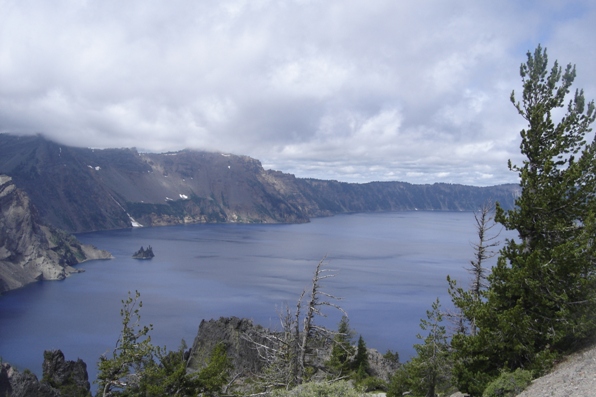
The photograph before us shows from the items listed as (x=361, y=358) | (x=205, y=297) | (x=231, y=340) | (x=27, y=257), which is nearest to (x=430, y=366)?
(x=361, y=358)

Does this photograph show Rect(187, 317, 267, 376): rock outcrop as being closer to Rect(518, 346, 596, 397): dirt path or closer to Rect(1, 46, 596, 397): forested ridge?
Rect(1, 46, 596, 397): forested ridge

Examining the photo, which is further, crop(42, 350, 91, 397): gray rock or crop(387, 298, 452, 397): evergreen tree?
crop(42, 350, 91, 397): gray rock

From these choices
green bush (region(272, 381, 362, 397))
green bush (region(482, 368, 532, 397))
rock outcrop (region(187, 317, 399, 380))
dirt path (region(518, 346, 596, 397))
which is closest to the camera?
green bush (region(272, 381, 362, 397))

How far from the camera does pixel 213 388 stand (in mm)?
22234

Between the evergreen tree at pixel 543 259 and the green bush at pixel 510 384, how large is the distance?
1152 mm

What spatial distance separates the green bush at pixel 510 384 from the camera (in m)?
16.4

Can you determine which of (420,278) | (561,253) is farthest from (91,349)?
(420,278)

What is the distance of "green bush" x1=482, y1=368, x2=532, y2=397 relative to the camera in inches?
645

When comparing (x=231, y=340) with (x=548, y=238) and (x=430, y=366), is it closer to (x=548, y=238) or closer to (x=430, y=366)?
(x=430, y=366)

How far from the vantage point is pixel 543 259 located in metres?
19.4

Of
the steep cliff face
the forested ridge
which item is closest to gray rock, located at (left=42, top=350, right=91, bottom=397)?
the forested ridge

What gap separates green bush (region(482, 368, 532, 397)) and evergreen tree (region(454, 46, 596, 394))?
1152 mm

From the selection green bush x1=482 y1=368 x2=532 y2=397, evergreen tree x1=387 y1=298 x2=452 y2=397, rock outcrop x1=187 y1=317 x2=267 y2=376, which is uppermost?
green bush x1=482 y1=368 x2=532 y2=397

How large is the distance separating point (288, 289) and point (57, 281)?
89.0 metres
